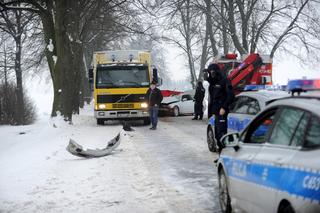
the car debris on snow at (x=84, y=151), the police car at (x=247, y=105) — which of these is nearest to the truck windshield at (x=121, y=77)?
the car debris on snow at (x=84, y=151)

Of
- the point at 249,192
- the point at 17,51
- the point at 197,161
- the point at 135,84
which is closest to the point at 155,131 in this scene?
the point at 135,84

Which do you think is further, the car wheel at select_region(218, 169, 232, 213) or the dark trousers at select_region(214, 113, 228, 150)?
the dark trousers at select_region(214, 113, 228, 150)

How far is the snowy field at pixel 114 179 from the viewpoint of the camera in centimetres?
784

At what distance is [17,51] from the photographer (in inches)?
1644

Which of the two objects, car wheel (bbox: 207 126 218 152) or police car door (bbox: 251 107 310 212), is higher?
police car door (bbox: 251 107 310 212)

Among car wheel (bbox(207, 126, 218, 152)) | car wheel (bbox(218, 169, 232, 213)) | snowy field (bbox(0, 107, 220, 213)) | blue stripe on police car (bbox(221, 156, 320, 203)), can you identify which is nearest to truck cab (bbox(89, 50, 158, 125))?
snowy field (bbox(0, 107, 220, 213))

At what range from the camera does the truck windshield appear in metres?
23.3

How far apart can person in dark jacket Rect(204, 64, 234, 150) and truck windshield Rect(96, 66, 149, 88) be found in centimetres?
1070

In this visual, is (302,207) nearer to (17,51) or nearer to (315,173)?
(315,173)

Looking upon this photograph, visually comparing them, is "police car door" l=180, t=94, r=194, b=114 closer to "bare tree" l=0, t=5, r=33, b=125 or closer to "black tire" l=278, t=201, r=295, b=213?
"bare tree" l=0, t=5, r=33, b=125

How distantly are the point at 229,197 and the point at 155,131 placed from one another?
45.9 ft

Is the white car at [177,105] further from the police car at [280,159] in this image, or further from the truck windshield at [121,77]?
the police car at [280,159]

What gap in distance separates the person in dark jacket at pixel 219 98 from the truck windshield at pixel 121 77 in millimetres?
10696

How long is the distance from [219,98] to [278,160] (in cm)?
750
